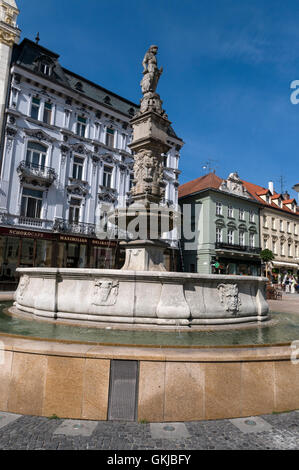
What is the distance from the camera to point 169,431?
3152mm

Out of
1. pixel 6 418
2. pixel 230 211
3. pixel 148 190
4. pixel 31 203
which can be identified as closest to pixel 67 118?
pixel 31 203

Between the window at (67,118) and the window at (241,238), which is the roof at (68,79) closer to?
the window at (67,118)

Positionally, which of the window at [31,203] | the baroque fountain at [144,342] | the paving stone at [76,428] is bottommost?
the paving stone at [76,428]

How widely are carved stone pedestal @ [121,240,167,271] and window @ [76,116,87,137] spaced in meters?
20.2

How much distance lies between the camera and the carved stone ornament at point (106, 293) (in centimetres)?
564

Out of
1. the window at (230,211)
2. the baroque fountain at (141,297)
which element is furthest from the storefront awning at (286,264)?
the baroque fountain at (141,297)

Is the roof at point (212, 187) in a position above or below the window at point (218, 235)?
above

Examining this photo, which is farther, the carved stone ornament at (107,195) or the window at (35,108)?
the carved stone ornament at (107,195)

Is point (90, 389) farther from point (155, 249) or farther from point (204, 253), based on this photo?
point (204, 253)

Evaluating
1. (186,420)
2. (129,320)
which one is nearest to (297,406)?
(186,420)

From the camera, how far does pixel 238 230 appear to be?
125 ft

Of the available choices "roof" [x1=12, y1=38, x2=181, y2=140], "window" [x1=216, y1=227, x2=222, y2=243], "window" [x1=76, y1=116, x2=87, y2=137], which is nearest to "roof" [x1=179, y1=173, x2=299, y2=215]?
"window" [x1=216, y1=227, x2=222, y2=243]

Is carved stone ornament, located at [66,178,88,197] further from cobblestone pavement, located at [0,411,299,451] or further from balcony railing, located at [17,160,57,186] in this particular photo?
cobblestone pavement, located at [0,411,299,451]

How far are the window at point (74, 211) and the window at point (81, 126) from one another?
592 centimetres
